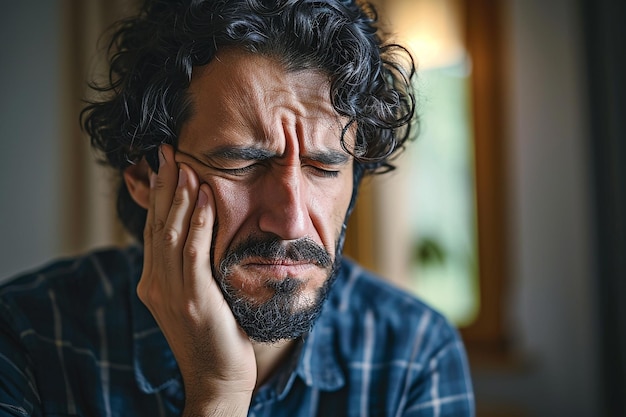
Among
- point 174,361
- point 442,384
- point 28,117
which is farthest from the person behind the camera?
point 28,117

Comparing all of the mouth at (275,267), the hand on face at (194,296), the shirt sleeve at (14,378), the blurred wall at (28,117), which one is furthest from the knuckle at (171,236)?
the blurred wall at (28,117)

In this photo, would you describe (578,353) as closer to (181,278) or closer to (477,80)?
(477,80)

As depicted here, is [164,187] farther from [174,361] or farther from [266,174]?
[174,361]

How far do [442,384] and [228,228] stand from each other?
596 millimetres

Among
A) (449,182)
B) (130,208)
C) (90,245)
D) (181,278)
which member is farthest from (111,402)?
(449,182)

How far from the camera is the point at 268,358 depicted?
4.22 ft

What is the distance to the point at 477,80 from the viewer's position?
2648 mm

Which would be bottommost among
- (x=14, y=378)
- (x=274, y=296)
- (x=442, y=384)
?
(x=442, y=384)

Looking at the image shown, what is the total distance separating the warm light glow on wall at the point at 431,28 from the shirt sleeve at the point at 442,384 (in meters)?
1.55

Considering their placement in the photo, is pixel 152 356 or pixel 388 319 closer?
pixel 152 356

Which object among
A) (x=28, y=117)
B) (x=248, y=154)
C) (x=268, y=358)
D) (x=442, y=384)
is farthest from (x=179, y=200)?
(x=28, y=117)

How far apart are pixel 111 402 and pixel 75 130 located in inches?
62.6

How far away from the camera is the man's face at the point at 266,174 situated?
105 centimetres

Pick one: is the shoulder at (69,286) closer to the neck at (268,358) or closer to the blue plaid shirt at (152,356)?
the blue plaid shirt at (152,356)
